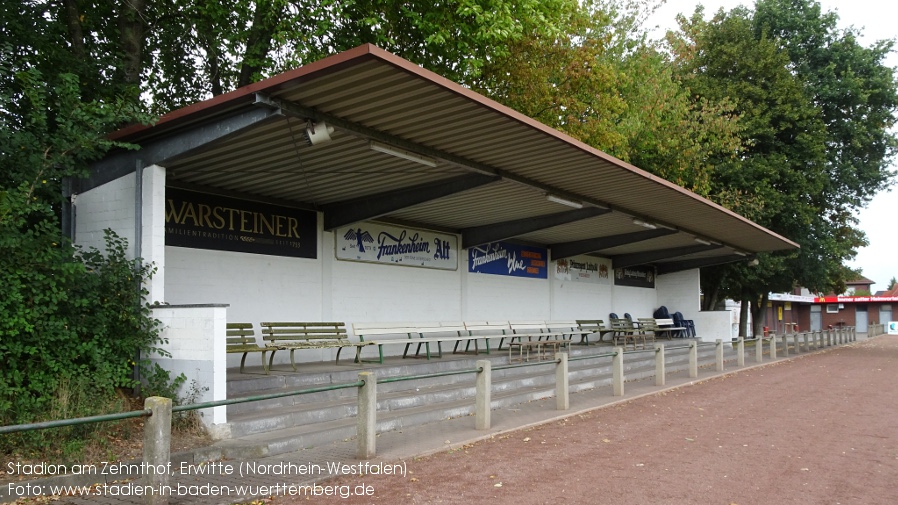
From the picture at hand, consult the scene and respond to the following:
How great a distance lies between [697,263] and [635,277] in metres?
2.14

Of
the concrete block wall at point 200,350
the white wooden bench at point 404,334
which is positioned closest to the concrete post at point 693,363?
the white wooden bench at point 404,334

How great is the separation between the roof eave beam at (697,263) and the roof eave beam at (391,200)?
15171 mm

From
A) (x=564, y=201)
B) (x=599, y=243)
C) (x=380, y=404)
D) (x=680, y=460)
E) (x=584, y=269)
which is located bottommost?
(x=680, y=460)

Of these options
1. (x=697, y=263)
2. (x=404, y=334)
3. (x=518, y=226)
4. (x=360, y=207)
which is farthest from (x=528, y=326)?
(x=697, y=263)

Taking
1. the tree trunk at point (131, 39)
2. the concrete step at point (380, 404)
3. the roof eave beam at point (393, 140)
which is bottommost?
the concrete step at point (380, 404)

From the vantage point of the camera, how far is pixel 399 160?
10617 millimetres

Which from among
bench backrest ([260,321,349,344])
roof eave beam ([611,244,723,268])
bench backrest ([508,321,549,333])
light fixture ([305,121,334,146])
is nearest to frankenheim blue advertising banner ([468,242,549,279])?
bench backrest ([508,321,549,333])

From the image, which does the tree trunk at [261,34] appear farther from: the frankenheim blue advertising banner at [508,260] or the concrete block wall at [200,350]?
the concrete block wall at [200,350]

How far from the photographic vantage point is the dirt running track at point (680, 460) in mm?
6109

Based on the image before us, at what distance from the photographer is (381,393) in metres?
10.3

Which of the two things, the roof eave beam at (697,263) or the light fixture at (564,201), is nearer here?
the light fixture at (564,201)

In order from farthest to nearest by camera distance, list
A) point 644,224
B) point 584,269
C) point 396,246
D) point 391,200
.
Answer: point 584,269
point 644,224
point 396,246
point 391,200

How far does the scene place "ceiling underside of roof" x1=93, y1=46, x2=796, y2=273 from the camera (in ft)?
25.6

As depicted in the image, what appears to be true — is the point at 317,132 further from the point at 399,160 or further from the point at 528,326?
the point at 528,326
